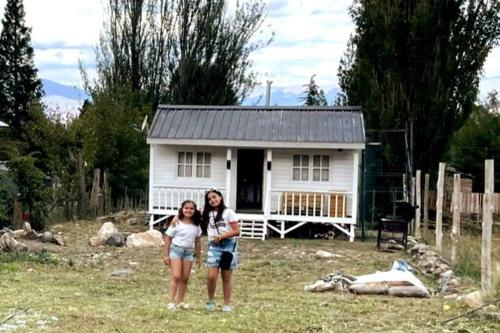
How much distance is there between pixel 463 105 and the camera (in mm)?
23812

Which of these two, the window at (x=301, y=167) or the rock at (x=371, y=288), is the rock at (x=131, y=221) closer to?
the window at (x=301, y=167)

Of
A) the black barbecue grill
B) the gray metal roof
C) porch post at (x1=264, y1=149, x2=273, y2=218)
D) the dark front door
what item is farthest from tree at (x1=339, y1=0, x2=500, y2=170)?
the black barbecue grill

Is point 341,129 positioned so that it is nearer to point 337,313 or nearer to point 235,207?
point 235,207

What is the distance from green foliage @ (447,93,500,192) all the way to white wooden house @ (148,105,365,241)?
9881 millimetres

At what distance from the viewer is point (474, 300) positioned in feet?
26.2

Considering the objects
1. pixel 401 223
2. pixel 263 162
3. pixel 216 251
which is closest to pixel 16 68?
pixel 263 162

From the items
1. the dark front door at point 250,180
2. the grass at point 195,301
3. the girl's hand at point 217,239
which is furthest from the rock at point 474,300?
the dark front door at point 250,180

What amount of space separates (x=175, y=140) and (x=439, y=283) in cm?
1041

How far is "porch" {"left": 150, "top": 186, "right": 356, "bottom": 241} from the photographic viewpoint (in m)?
18.7

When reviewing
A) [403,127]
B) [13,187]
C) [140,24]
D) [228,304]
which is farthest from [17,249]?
[140,24]

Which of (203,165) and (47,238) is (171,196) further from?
(47,238)

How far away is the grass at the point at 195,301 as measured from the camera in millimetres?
6773

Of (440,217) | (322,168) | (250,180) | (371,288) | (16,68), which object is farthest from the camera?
(16,68)

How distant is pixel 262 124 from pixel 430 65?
23.9 ft
